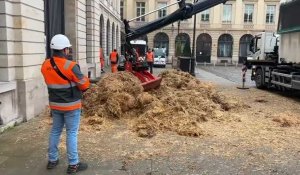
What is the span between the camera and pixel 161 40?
58031 mm

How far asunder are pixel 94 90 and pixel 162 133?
273 centimetres

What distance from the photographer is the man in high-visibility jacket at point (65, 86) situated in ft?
16.8

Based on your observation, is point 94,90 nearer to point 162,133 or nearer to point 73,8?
point 162,133

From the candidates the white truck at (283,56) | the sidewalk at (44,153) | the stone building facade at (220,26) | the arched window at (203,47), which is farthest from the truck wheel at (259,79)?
the arched window at (203,47)

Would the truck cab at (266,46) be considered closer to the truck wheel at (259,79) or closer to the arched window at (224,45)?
the truck wheel at (259,79)

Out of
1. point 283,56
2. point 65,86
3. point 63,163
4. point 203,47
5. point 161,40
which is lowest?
point 63,163

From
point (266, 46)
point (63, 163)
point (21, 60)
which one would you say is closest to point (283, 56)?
point (266, 46)

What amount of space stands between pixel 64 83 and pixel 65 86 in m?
0.05

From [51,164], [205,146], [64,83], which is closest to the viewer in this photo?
[64,83]

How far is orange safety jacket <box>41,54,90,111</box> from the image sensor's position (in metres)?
5.11

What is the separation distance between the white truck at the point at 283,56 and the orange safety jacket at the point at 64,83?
10.2 m

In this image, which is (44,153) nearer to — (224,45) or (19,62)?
(19,62)

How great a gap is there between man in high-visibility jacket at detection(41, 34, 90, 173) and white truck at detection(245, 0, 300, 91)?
10133mm

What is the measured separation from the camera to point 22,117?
8.56 meters
